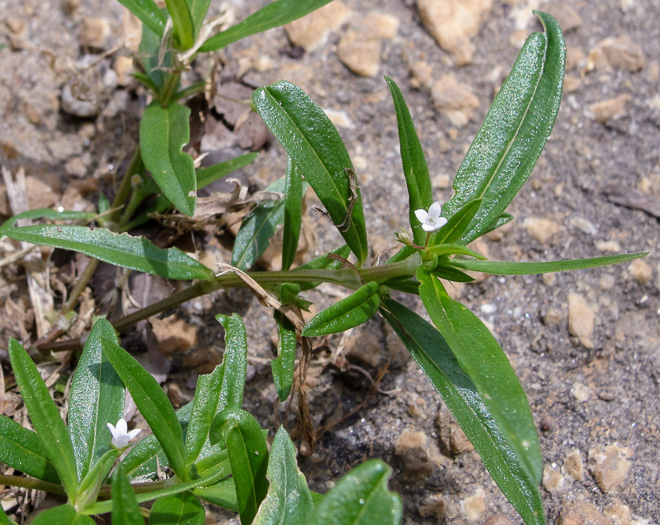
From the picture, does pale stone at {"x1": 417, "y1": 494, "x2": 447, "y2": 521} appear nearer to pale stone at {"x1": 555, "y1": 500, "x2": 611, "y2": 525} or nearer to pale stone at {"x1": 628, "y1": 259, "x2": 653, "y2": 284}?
pale stone at {"x1": 555, "y1": 500, "x2": 611, "y2": 525}

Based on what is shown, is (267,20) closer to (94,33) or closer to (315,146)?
(315,146)

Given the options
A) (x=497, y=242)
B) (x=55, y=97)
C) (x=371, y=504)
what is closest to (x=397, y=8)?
(x=497, y=242)

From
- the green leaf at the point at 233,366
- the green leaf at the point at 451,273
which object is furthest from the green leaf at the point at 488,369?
the green leaf at the point at 233,366

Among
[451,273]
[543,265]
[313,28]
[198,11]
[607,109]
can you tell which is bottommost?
[451,273]

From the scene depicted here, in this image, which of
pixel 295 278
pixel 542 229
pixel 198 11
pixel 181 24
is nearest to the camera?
pixel 295 278

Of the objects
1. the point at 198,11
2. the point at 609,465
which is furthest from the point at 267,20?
the point at 609,465

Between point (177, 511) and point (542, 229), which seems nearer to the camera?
point (177, 511)
